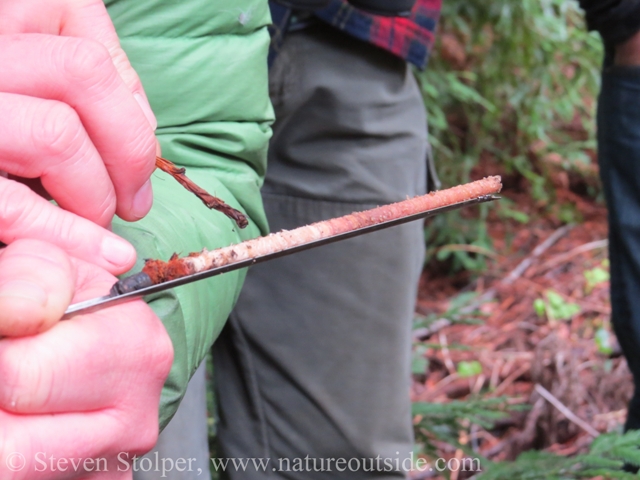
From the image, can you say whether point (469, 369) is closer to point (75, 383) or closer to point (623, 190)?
point (623, 190)

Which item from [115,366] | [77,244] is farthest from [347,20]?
[115,366]

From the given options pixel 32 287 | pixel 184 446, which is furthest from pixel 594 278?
pixel 32 287

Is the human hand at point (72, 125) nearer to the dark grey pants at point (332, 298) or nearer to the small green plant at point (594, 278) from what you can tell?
the dark grey pants at point (332, 298)

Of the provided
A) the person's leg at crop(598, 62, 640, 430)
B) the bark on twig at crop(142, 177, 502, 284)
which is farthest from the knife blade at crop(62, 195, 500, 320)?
the person's leg at crop(598, 62, 640, 430)

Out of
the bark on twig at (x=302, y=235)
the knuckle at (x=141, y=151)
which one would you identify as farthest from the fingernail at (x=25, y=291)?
the knuckle at (x=141, y=151)

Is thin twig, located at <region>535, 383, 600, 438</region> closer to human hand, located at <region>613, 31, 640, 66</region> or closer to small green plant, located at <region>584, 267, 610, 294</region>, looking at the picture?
small green plant, located at <region>584, 267, 610, 294</region>

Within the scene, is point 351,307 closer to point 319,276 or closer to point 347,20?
point 319,276
